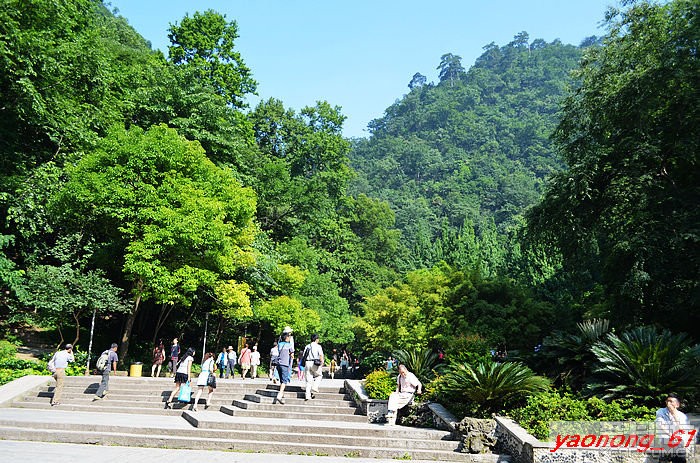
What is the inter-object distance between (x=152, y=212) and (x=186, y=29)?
64.7 ft

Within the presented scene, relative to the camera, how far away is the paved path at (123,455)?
28.6 feet

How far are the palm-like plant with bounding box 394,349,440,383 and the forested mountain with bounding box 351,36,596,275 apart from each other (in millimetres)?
38643

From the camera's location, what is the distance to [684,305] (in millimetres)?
17016

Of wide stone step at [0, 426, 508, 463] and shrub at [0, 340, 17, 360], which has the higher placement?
shrub at [0, 340, 17, 360]

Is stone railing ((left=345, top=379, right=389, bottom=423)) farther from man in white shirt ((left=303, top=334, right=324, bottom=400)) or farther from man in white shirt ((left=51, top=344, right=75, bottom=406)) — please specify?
man in white shirt ((left=51, top=344, right=75, bottom=406))

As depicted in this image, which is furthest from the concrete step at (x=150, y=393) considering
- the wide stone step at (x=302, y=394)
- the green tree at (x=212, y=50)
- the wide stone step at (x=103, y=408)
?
the green tree at (x=212, y=50)

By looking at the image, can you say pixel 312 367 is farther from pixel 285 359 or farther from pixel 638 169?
pixel 638 169

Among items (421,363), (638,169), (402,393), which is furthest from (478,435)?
(638,169)

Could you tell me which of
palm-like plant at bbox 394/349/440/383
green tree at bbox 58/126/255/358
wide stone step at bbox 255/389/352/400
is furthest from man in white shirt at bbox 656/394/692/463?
green tree at bbox 58/126/255/358

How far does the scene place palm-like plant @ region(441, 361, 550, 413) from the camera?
10.3 metres

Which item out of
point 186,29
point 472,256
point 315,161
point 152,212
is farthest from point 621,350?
point 472,256

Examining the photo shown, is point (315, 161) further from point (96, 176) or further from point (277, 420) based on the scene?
point (277, 420)

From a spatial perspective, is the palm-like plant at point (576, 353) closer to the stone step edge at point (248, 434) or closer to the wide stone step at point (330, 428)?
the wide stone step at point (330, 428)

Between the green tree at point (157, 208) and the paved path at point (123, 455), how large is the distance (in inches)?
395
